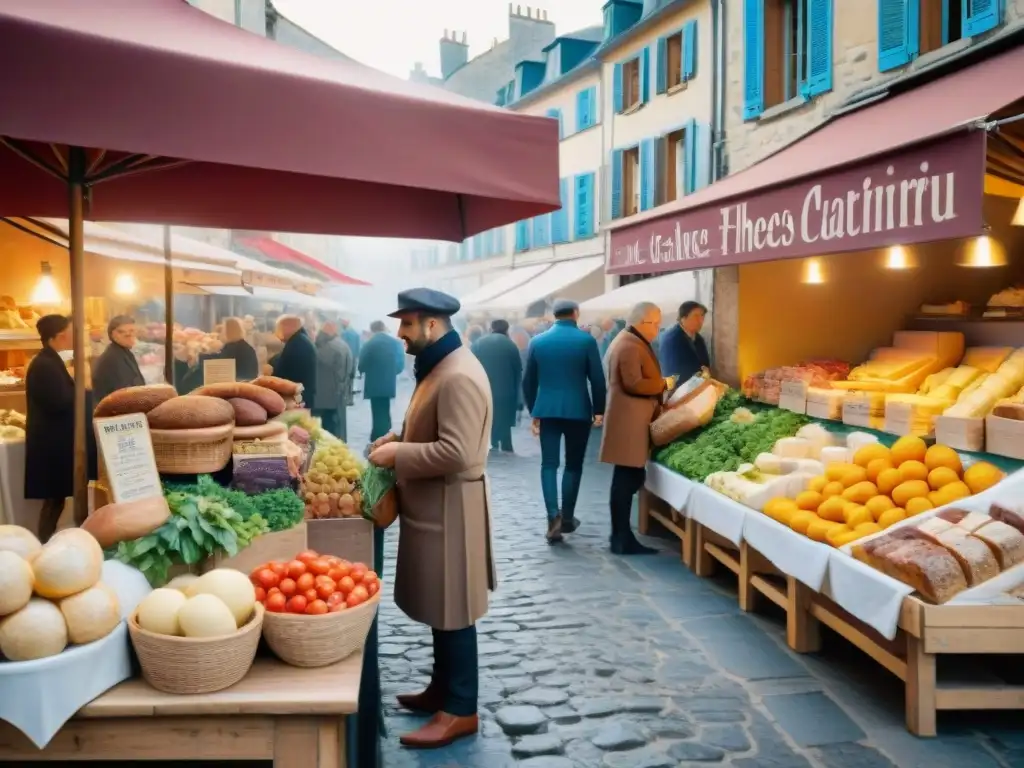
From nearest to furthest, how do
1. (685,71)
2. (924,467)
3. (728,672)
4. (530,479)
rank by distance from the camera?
(728,672)
(924,467)
(530,479)
(685,71)

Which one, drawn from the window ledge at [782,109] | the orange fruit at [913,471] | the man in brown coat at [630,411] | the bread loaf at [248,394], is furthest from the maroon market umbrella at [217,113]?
the window ledge at [782,109]

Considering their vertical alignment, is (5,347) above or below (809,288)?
below

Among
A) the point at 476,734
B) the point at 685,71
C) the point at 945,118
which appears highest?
the point at 685,71

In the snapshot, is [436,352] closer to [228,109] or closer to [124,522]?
[124,522]

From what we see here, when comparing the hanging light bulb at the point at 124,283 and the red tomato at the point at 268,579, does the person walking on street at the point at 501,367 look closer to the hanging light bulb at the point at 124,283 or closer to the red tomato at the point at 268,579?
the hanging light bulb at the point at 124,283

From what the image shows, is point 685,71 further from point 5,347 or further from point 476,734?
point 476,734

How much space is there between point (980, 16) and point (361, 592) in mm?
6650

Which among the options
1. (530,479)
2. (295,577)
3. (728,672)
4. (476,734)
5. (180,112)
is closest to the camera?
(180,112)

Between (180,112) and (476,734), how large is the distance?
10.1 feet

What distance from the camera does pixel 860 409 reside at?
22.0ft

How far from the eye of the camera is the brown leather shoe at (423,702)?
14.2ft

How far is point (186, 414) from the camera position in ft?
10.6

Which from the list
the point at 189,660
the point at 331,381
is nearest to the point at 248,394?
the point at 189,660

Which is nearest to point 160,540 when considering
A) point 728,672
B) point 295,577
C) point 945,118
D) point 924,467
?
point 295,577
